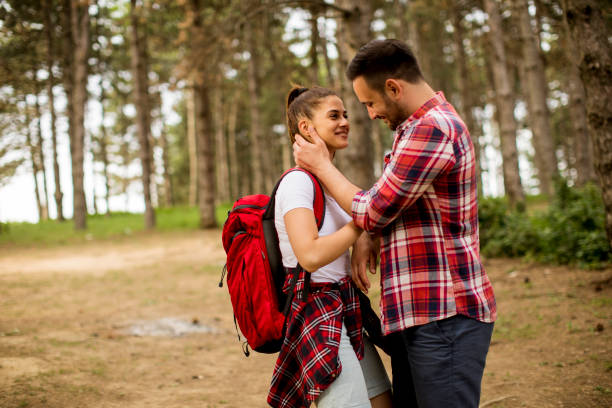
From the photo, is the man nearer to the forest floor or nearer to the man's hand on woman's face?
the man's hand on woman's face

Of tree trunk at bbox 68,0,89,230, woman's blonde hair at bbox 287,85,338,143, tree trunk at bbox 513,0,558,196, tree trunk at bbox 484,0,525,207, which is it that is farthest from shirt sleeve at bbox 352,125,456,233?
tree trunk at bbox 68,0,89,230

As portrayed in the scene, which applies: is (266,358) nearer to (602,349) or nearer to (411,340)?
(602,349)

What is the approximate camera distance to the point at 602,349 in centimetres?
457

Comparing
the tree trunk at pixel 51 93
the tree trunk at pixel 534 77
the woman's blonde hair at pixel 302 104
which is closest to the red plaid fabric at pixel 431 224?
the woman's blonde hair at pixel 302 104

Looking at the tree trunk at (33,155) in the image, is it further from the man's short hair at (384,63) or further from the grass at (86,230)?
the man's short hair at (384,63)

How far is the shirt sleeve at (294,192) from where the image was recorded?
208 centimetres

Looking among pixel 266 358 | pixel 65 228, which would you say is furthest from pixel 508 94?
pixel 65 228

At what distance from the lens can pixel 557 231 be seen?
7.86 m

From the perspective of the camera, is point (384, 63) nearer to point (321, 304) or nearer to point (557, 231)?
point (321, 304)

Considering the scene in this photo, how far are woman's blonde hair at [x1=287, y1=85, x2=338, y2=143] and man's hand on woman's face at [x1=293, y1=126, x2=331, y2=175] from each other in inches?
6.8

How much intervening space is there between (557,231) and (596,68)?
3.83 meters

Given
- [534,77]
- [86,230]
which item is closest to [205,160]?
[86,230]

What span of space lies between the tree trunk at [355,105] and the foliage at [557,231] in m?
2.56

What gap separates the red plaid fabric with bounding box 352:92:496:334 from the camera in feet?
6.17
